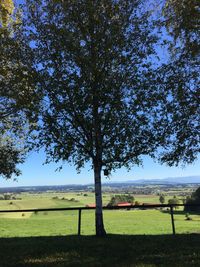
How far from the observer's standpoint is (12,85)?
1616 cm

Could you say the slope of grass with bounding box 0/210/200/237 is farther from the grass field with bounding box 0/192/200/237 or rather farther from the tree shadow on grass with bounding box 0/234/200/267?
the tree shadow on grass with bounding box 0/234/200/267

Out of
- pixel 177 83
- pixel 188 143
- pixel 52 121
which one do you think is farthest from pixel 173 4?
pixel 52 121

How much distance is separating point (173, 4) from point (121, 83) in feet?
13.7

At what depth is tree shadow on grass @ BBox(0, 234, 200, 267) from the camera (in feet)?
29.5

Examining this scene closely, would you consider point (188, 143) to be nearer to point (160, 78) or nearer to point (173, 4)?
point (160, 78)

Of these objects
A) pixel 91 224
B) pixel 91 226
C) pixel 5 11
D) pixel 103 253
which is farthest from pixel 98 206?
pixel 91 224

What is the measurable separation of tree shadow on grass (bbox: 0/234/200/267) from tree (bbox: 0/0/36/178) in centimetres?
582

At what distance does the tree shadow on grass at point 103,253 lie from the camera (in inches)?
353

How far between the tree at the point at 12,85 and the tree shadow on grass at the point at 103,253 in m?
5.82

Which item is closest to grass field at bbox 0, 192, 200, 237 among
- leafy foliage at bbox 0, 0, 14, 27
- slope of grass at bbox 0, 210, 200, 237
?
slope of grass at bbox 0, 210, 200, 237

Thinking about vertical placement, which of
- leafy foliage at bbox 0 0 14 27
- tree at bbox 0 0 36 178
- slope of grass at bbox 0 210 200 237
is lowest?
slope of grass at bbox 0 210 200 237

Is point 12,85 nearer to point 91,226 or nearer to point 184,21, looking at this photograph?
point 184,21

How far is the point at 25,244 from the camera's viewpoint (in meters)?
12.5

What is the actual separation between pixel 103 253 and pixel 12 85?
885 centimetres
